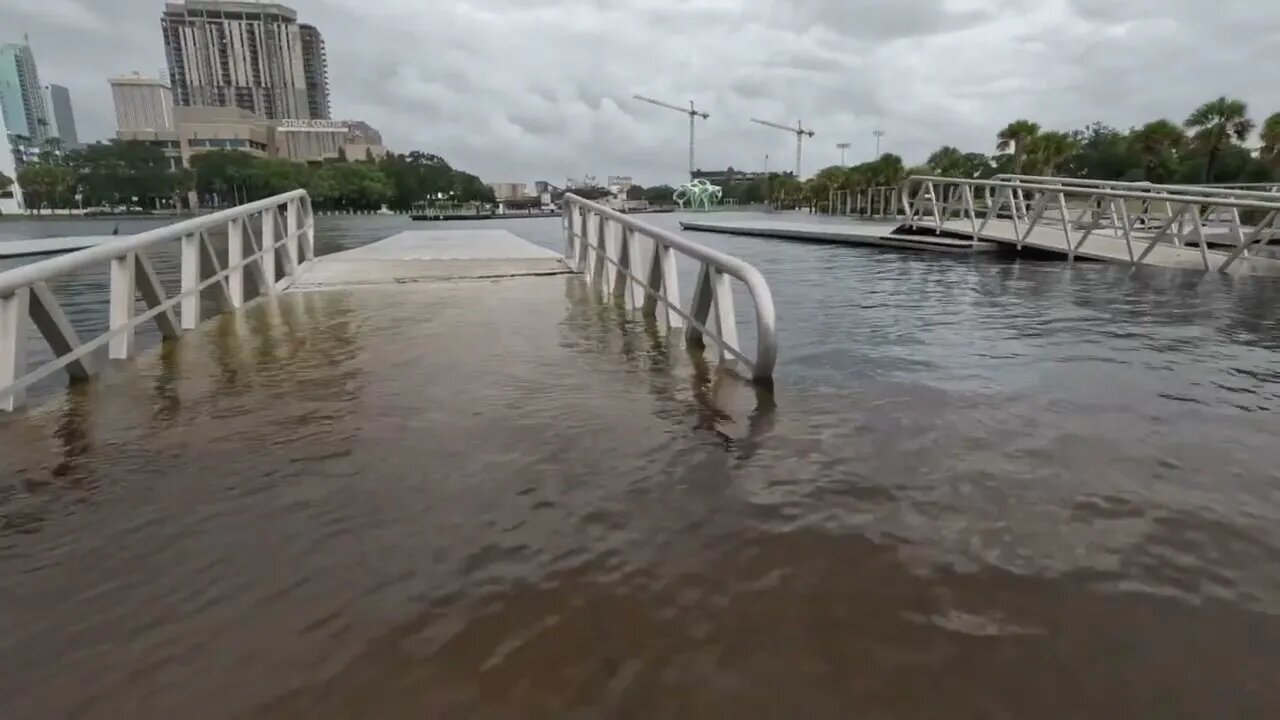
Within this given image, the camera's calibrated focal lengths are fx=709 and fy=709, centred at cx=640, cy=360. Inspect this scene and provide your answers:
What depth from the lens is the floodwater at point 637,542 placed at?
169 cm

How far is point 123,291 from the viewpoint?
487cm

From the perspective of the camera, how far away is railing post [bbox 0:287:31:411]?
353 cm

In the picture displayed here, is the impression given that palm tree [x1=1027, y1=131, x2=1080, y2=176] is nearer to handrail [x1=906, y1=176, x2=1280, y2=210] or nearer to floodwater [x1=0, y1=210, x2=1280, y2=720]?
handrail [x1=906, y1=176, x2=1280, y2=210]

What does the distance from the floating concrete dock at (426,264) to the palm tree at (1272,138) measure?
3621 centimetres

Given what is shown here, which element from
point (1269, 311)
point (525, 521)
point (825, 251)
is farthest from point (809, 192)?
point (525, 521)

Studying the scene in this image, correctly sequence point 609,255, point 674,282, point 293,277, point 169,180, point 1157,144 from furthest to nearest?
point 169,180 < point 1157,144 < point 293,277 < point 609,255 < point 674,282

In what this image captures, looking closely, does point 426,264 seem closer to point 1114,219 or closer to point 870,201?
point 1114,219

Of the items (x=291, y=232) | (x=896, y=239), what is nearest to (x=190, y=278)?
(x=291, y=232)

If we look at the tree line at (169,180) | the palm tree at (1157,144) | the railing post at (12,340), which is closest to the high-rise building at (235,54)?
the tree line at (169,180)

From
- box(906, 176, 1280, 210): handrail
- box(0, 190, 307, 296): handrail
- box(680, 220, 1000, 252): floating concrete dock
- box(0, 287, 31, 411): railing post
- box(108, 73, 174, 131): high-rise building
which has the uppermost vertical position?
box(108, 73, 174, 131): high-rise building

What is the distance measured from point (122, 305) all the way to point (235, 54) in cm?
19657

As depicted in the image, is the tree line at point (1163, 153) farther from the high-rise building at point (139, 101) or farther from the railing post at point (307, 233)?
the high-rise building at point (139, 101)

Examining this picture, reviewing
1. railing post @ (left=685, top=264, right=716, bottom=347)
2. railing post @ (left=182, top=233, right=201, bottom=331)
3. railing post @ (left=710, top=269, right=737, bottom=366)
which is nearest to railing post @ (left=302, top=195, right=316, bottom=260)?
railing post @ (left=182, top=233, right=201, bottom=331)

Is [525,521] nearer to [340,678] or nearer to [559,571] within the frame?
[559,571]
